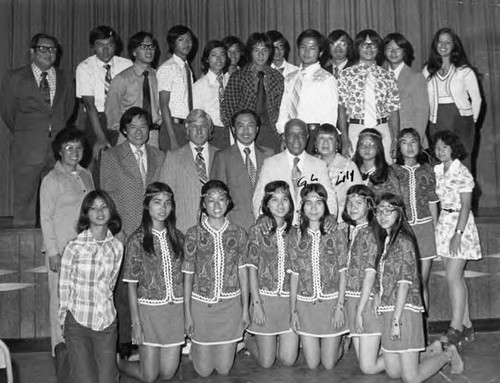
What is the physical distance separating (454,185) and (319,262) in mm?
1137

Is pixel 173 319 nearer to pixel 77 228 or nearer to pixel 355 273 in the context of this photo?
pixel 77 228

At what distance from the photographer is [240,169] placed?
194 inches

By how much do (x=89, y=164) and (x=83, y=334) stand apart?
113 inches

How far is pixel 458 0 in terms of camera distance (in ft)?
Result: 26.3

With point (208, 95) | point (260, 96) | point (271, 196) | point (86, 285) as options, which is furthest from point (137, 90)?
point (86, 285)

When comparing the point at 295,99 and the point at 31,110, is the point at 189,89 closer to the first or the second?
the point at 295,99

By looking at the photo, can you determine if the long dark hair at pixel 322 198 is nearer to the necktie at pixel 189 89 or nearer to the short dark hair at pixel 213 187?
the short dark hair at pixel 213 187

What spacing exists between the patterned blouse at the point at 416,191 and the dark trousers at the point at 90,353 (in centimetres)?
213

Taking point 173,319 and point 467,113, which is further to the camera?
point 467,113

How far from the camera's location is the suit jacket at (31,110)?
18.3 ft

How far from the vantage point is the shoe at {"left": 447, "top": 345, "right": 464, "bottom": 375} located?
4383 millimetres

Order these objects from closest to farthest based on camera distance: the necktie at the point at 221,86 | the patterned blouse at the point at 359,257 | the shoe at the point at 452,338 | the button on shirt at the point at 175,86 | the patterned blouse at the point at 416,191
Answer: the patterned blouse at the point at 359,257 → the shoe at the point at 452,338 → the patterned blouse at the point at 416,191 → the button on shirt at the point at 175,86 → the necktie at the point at 221,86

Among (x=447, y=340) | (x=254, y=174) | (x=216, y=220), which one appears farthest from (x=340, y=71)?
(x=447, y=340)

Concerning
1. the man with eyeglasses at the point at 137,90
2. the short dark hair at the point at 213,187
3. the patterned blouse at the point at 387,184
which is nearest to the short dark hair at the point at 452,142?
the patterned blouse at the point at 387,184
